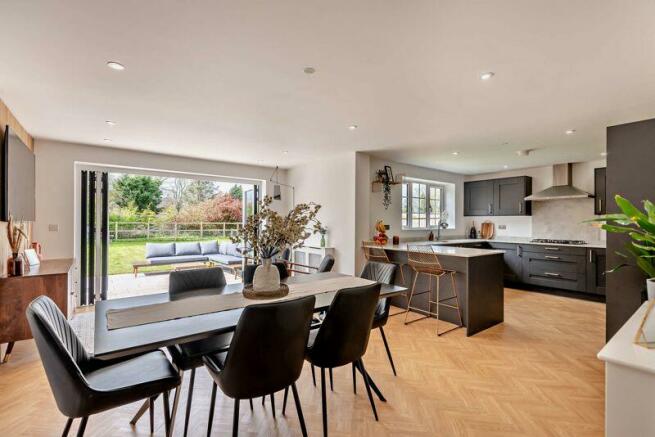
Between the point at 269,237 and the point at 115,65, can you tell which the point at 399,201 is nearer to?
the point at 269,237

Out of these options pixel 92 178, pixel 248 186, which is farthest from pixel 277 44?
pixel 248 186

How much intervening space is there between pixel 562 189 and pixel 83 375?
22.6 ft

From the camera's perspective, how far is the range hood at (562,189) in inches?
215

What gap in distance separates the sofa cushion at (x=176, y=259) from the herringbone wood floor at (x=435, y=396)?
3574mm

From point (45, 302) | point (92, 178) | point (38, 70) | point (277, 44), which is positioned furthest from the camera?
point (92, 178)

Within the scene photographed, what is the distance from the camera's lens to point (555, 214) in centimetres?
607

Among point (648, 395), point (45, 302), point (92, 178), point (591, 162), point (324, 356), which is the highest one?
point (591, 162)

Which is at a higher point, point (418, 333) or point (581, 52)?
point (581, 52)

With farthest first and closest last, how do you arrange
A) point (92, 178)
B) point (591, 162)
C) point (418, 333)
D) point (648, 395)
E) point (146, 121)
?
point (591, 162)
point (92, 178)
point (418, 333)
point (146, 121)
point (648, 395)

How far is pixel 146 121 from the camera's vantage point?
3387 mm

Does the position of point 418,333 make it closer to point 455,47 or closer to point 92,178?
point 455,47

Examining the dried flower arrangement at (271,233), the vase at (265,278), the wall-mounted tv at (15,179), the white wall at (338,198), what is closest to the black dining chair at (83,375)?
the vase at (265,278)

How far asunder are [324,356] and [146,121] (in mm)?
3082

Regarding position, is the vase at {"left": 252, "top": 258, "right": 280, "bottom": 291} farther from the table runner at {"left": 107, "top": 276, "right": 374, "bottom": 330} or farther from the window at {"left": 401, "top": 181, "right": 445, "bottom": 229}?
the window at {"left": 401, "top": 181, "right": 445, "bottom": 229}
